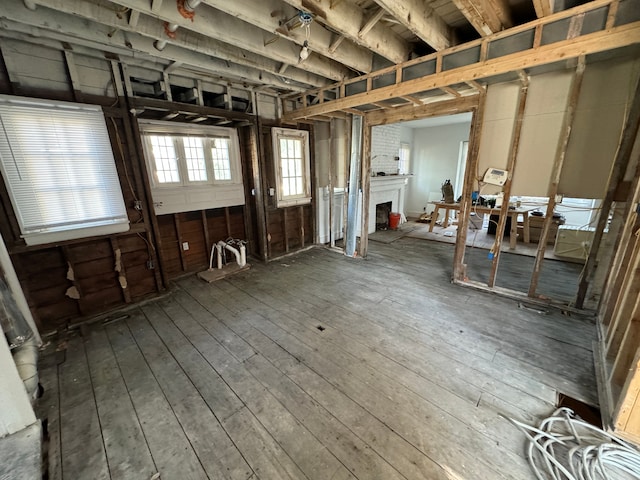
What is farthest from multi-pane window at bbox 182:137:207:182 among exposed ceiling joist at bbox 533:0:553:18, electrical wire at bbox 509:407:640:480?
electrical wire at bbox 509:407:640:480

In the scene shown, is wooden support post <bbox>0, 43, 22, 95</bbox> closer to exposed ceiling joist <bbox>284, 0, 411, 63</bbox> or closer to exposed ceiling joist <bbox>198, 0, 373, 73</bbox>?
exposed ceiling joist <bbox>198, 0, 373, 73</bbox>

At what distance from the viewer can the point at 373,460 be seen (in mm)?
1403

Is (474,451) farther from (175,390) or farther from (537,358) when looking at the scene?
(175,390)

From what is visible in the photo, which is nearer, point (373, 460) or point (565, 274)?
point (373, 460)

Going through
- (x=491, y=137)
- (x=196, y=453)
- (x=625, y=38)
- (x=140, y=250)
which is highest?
(x=625, y=38)

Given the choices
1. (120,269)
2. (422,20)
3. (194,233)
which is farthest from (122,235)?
(422,20)

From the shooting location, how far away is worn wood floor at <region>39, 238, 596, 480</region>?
143 cm

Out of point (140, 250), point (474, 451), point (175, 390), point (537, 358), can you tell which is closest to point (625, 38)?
point (537, 358)

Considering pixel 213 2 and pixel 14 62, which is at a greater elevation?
pixel 213 2

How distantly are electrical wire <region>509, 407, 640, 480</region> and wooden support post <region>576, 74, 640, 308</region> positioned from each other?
176 centimetres

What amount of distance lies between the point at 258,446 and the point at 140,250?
2779mm

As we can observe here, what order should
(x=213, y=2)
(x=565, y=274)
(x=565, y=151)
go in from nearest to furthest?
(x=213, y=2), (x=565, y=151), (x=565, y=274)

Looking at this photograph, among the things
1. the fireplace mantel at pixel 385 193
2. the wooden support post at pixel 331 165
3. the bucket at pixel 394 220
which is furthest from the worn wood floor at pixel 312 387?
the bucket at pixel 394 220

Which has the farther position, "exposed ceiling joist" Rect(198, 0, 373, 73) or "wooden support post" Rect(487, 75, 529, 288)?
"wooden support post" Rect(487, 75, 529, 288)
